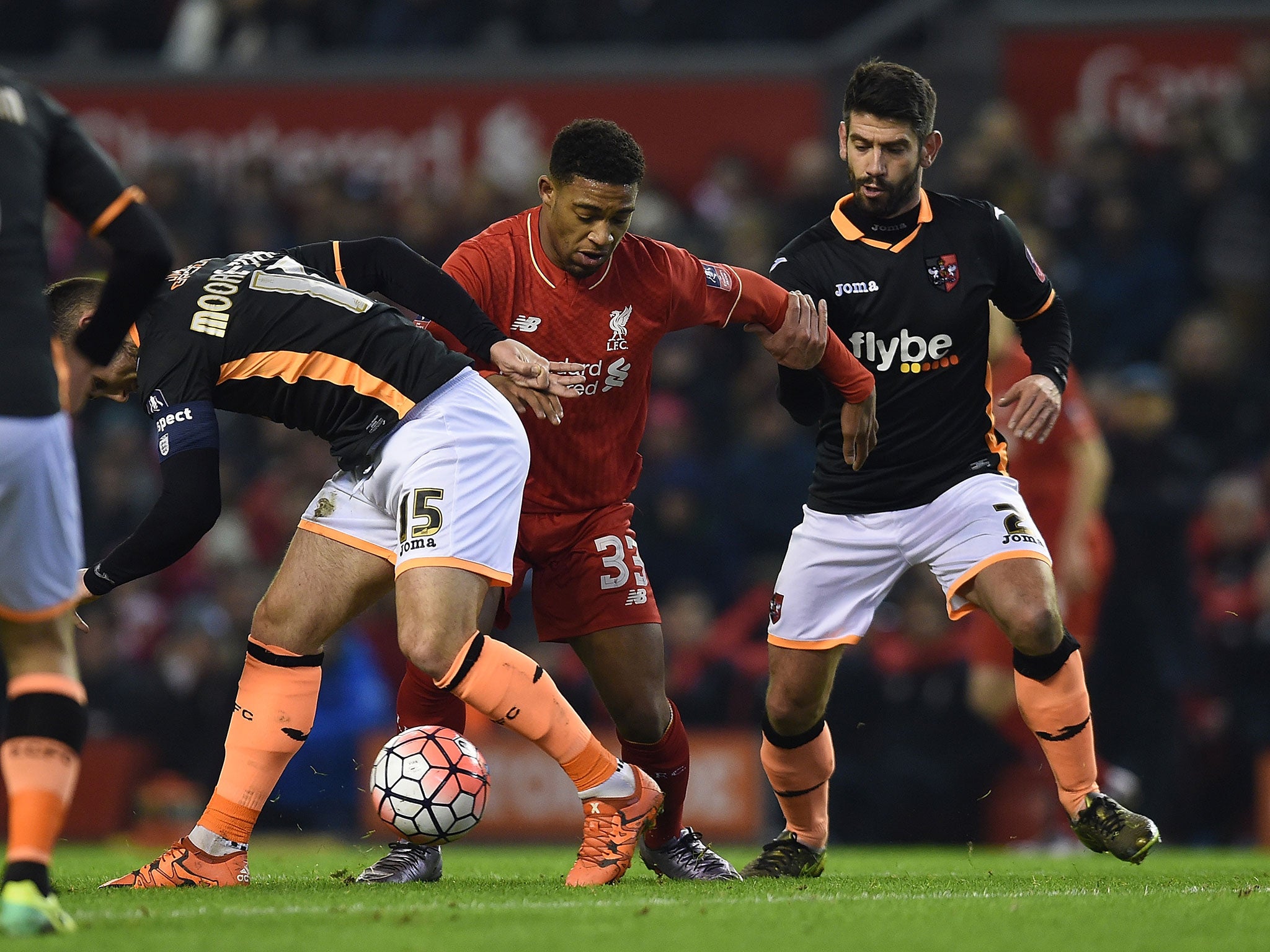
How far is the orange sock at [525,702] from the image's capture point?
16.8ft

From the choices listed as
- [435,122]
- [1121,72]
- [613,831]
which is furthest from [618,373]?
[435,122]

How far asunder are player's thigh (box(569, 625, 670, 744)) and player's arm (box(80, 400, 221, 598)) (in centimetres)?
148

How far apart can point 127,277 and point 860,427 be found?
2.67 m

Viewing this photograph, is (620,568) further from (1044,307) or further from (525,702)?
(1044,307)

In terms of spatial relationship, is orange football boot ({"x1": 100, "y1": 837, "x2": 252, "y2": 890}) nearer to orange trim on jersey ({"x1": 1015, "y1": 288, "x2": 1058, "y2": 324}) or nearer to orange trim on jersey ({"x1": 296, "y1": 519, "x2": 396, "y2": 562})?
orange trim on jersey ({"x1": 296, "y1": 519, "x2": 396, "y2": 562})

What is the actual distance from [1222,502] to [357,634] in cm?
568

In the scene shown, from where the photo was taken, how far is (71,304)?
17.6 ft

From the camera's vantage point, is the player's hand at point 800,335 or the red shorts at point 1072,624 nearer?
the player's hand at point 800,335

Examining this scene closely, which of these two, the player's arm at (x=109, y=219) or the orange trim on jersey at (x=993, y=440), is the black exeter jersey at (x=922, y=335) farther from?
the player's arm at (x=109, y=219)

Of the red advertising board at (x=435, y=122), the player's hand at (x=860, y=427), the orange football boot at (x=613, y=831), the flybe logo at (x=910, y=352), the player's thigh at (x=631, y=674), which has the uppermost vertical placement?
the red advertising board at (x=435, y=122)

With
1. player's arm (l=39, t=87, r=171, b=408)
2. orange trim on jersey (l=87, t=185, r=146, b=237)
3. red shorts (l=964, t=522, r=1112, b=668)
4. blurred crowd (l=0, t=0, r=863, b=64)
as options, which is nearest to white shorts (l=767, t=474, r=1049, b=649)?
player's arm (l=39, t=87, r=171, b=408)

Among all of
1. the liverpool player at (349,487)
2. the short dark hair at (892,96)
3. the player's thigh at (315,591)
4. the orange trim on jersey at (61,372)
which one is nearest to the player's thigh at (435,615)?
the liverpool player at (349,487)

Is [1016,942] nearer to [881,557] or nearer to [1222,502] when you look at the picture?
[881,557]

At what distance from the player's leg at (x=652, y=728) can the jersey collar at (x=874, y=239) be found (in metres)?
1.64
